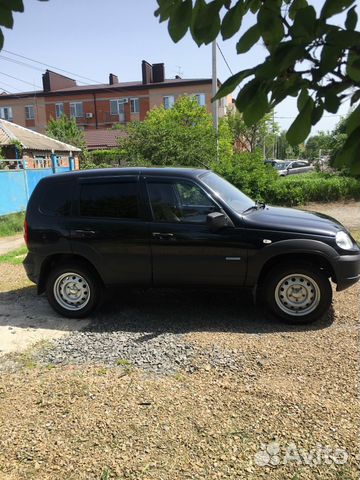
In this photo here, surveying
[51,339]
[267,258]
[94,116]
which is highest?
[94,116]

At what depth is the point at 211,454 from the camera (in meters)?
2.81

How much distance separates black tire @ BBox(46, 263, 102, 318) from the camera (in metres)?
5.47

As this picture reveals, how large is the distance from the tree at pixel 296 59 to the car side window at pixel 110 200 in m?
3.98

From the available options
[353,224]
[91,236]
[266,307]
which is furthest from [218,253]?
[353,224]

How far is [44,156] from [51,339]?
85.5ft

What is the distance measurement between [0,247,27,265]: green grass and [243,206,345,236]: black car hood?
5.54 meters

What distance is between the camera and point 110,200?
18.0 ft

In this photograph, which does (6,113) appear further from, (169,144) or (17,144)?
(169,144)

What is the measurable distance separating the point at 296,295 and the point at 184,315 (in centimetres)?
136

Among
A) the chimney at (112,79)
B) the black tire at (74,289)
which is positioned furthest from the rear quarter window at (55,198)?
the chimney at (112,79)

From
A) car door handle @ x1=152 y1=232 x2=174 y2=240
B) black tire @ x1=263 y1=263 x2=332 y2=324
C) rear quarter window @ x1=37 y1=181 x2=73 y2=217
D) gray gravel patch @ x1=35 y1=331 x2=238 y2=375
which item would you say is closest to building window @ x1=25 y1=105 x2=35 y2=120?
rear quarter window @ x1=37 y1=181 x2=73 y2=217

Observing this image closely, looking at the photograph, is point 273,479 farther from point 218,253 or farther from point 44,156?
point 44,156

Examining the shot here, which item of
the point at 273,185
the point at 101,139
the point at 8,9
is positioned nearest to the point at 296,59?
the point at 8,9

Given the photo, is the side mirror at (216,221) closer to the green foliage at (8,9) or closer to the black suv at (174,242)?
the black suv at (174,242)
